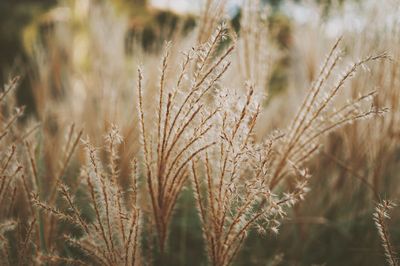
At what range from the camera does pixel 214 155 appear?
2.02 feet

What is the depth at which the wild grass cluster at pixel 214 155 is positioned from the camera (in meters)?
0.46

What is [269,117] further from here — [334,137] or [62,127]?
[62,127]

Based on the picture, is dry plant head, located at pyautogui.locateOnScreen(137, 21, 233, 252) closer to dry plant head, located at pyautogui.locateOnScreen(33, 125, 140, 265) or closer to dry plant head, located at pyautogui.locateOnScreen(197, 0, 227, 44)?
dry plant head, located at pyautogui.locateOnScreen(33, 125, 140, 265)

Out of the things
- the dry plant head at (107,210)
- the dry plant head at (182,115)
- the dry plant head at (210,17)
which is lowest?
the dry plant head at (107,210)

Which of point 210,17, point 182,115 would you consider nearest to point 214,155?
point 182,115

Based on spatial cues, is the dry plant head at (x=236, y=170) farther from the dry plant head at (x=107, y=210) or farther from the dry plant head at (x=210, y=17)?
the dry plant head at (x=210, y=17)

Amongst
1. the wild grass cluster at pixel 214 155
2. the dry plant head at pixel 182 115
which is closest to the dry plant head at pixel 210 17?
the wild grass cluster at pixel 214 155

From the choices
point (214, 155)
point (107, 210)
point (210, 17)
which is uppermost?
point (210, 17)

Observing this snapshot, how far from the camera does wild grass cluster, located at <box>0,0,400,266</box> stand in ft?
1.50

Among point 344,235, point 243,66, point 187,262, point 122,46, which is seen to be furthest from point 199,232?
point 122,46

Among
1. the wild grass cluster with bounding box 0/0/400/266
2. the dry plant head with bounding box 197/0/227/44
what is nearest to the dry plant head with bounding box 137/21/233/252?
the wild grass cluster with bounding box 0/0/400/266

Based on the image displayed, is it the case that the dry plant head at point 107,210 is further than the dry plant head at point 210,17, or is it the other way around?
the dry plant head at point 210,17

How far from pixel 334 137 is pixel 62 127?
0.96m

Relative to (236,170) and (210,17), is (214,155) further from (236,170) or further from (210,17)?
(210,17)
